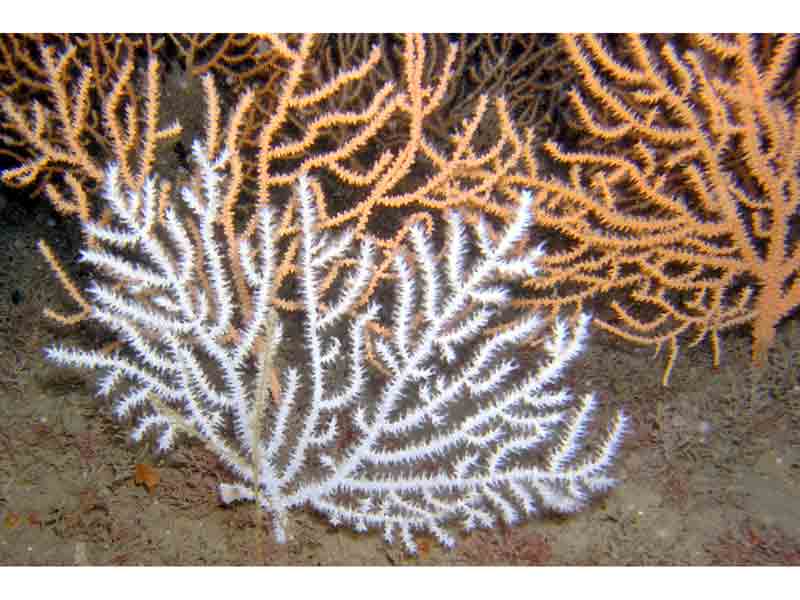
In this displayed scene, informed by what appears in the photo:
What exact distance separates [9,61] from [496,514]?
139 inches

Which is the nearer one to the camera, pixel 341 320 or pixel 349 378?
pixel 349 378

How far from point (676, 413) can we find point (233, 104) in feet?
9.92

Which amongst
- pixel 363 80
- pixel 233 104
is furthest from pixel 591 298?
pixel 233 104

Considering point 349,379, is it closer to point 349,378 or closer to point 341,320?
point 349,378

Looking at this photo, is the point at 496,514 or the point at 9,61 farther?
the point at 9,61

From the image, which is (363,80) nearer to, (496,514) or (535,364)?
(535,364)

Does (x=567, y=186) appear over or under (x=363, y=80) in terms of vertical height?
under

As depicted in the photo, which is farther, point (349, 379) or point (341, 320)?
point (341, 320)

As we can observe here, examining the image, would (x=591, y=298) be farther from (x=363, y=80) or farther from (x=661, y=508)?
(x=363, y=80)

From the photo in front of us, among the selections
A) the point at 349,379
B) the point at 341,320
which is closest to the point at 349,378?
the point at 349,379

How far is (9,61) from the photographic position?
8.89 feet
